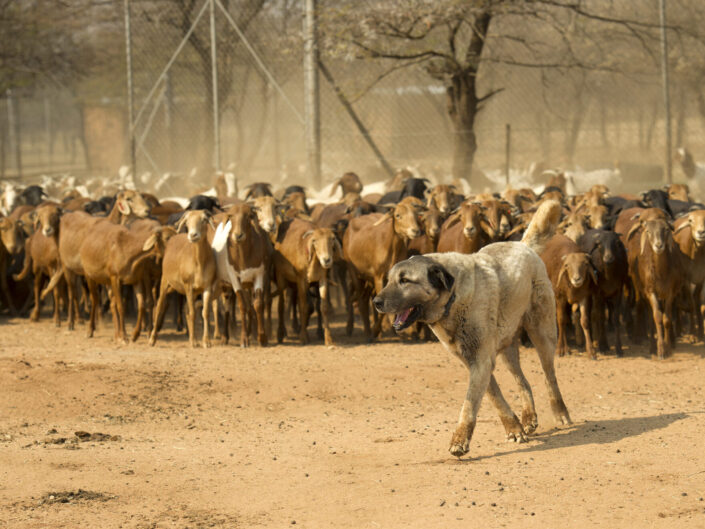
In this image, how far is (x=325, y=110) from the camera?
2466 centimetres

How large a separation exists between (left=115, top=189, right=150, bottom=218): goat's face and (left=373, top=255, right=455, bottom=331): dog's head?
9.75 meters

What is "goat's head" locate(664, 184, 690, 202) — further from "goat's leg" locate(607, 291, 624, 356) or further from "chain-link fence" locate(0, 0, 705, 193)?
"chain-link fence" locate(0, 0, 705, 193)

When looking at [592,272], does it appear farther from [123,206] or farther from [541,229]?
[123,206]

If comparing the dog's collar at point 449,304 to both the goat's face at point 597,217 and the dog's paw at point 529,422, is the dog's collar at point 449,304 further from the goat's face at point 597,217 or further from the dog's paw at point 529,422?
the goat's face at point 597,217

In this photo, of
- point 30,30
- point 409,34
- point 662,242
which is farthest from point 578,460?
point 30,30

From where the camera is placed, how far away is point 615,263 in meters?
12.8

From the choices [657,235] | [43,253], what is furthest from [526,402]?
[43,253]

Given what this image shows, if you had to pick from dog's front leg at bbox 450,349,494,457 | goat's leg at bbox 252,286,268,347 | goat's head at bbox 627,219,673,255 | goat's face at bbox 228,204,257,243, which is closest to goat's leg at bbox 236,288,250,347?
goat's leg at bbox 252,286,268,347

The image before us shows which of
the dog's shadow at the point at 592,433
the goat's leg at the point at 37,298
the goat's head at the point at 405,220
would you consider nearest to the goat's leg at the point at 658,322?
the goat's head at the point at 405,220

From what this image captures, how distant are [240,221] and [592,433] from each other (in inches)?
258

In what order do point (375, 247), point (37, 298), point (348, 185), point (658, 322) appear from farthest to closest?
point (348, 185) < point (37, 298) < point (375, 247) < point (658, 322)

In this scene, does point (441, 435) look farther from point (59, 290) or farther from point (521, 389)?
point (59, 290)

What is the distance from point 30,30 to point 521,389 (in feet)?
90.8

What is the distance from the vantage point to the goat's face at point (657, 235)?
39.9 feet
